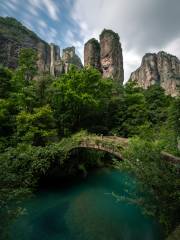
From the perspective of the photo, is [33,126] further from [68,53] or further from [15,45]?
[68,53]

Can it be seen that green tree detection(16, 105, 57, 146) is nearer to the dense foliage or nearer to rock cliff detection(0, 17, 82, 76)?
the dense foliage

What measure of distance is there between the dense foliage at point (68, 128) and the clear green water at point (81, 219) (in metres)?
1.29

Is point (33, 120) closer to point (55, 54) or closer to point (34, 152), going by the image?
point (34, 152)

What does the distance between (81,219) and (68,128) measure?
952 cm

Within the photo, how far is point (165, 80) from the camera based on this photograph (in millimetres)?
65125

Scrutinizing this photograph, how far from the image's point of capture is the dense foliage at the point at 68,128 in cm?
561

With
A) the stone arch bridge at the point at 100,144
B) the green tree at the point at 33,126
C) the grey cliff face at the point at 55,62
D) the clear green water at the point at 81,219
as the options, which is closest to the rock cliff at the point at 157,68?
the grey cliff face at the point at 55,62

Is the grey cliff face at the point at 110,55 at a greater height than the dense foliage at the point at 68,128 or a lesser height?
greater

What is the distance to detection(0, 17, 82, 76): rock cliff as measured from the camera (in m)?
42.5

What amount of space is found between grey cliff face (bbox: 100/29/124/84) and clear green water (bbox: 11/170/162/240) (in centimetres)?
4014

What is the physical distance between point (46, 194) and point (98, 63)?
147ft

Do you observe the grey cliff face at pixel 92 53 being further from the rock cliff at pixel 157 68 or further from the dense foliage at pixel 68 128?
the dense foliage at pixel 68 128

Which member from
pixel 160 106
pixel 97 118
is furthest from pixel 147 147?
pixel 160 106

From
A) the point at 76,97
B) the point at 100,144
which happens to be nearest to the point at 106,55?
the point at 76,97
